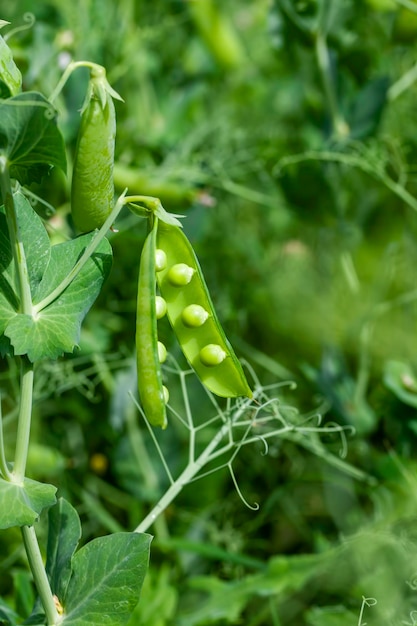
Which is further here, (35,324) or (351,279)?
(351,279)

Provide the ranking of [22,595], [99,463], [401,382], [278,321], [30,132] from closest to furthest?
[30,132]
[22,595]
[401,382]
[99,463]
[278,321]

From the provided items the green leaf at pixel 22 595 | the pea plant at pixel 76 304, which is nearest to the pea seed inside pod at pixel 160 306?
the pea plant at pixel 76 304

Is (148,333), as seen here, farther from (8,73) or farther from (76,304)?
(8,73)

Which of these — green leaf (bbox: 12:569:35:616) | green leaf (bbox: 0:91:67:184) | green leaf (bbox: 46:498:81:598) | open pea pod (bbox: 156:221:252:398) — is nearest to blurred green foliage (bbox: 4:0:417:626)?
green leaf (bbox: 12:569:35:616)

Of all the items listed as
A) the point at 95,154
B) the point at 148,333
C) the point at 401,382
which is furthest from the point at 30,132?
the point at 401,382

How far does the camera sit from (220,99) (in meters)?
1.75

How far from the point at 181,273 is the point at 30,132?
18cm

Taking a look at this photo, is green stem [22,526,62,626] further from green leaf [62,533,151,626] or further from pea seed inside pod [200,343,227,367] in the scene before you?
pea seed inside pod [200,343,227,367]

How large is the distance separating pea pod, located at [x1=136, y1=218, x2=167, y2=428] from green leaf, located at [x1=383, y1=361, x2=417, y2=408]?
0.52m

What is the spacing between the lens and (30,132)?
0.54 metres

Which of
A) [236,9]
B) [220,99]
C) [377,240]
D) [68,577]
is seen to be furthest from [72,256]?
[236,9]

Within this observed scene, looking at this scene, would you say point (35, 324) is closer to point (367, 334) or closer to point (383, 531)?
point (383, 531)

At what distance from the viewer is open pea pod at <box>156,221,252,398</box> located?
25.5 inches

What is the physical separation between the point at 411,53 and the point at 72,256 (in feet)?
3.26
